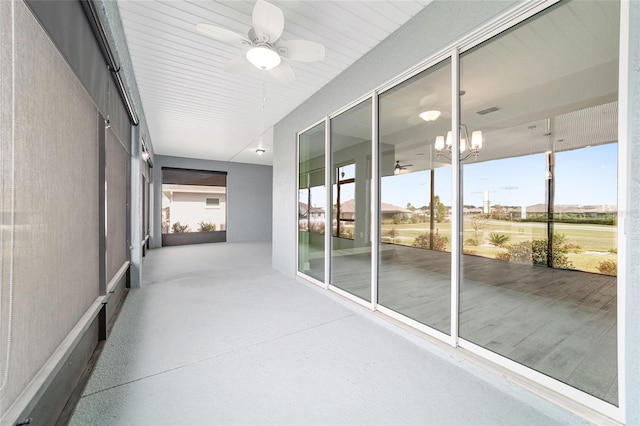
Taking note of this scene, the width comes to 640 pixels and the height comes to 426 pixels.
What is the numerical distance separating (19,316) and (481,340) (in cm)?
296

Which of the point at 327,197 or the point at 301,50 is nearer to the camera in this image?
the point at 301,50

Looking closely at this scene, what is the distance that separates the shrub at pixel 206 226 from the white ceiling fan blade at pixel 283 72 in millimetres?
8182

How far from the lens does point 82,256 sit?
214 centimetres

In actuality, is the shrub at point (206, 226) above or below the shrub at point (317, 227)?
below

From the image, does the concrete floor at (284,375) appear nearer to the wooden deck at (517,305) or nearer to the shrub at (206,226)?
the wooden deck at (517,305)

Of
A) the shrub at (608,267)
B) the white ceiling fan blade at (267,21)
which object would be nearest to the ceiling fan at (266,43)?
the white ceiling fan blade at (267,21)

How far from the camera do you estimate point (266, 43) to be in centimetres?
233

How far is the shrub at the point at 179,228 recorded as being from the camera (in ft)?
30.4

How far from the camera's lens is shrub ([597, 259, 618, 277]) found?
1.51 meters

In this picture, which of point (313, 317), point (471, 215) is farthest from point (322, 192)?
point (471, 215)

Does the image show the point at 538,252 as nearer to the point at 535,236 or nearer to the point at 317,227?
the point at 535,236

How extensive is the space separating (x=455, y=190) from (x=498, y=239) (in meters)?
0.83

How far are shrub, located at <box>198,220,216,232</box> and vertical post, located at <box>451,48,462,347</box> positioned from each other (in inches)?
366

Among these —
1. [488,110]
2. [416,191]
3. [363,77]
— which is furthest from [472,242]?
[363,77]
